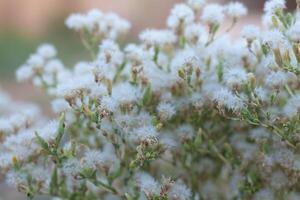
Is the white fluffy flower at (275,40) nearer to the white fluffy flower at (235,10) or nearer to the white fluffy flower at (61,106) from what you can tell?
the white fluffy flower at (235,10)

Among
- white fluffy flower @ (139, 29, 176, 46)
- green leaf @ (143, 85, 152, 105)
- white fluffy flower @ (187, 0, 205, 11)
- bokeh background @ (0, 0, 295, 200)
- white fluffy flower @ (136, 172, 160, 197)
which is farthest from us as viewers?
bokeh background @ (0, 0, 295, 200)

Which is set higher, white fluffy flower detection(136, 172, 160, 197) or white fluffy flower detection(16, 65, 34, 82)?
white fluffy flower detection(16, 65, 34, 82)

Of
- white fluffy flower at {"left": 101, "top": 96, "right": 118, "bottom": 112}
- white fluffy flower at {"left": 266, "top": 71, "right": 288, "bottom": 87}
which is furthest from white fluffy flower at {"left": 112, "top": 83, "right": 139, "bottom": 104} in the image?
white fluffy flower at {"left": 266, "top": 71, "right": 288, "bottom": 87}

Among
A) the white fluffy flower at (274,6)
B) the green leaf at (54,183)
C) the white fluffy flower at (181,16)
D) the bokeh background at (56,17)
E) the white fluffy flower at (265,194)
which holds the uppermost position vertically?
the bokeh background at (56,17)

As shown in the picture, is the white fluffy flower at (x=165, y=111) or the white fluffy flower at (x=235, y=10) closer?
the white fluffy flower at (x=165, y=111)

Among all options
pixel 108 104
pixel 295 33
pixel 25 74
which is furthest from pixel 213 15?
pixel 25 74

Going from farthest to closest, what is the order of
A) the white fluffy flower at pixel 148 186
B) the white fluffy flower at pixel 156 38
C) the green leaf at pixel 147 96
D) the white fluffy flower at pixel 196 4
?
the white fluffy flower at pixel 196 4, the white fluffy flower at pixel 156 38, the green leaf at pixel 147 96, the white fluffy flower at pixel 148 186

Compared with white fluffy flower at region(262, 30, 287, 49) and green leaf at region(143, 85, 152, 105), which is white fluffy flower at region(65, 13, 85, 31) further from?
white fluffy flower at region(262, 30, 287, 49)

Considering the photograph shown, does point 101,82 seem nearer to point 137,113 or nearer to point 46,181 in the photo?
point 137,113

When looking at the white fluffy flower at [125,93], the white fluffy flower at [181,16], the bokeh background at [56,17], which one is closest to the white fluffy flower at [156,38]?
the white fluffy flower at [181,16]

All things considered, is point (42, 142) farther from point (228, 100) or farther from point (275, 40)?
point (275, 40)
